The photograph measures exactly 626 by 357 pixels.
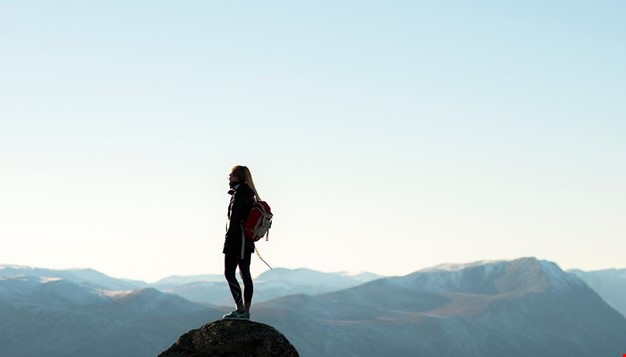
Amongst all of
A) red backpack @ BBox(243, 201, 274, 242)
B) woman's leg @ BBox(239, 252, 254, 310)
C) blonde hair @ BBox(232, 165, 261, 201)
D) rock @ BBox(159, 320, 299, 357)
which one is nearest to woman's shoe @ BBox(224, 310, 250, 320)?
woman's leg @ BBox(239, 252, 254, 310)

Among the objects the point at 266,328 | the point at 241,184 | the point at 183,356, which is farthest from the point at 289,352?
the point at 241,184

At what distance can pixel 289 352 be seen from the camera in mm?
17703

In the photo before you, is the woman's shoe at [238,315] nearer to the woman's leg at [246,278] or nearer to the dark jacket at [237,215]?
the woman's leg at [246,278]

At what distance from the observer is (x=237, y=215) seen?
18.3 m

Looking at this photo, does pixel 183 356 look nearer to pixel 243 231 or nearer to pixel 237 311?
pixel 237 311

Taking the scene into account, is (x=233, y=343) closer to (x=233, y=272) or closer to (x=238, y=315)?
(x=238, y=315)

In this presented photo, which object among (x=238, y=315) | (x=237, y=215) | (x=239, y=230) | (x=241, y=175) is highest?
(x=241, y=175)

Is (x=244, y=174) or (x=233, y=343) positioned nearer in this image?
(x=233, y=343)

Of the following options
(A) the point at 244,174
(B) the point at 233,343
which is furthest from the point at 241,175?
(B) the point at 233,343

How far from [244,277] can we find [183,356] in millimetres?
2219

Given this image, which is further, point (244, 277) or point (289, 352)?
point (244, 277)

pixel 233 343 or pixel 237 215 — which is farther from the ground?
pixel 237 215

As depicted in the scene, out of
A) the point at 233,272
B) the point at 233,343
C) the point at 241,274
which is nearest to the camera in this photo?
the point at 233,343

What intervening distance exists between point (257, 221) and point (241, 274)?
55.0 inches
